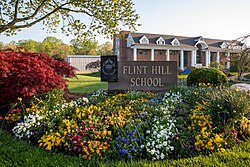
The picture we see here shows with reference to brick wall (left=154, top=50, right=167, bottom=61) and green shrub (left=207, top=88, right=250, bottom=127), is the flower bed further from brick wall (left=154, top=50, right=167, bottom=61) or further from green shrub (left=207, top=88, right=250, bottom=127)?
brick wall (left=154, top=50, right=167, bottom=61)

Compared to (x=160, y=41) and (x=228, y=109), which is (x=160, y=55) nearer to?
(x=160, y=41)

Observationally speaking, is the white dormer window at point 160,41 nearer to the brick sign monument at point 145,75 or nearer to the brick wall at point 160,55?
the brick wall at point 160,55

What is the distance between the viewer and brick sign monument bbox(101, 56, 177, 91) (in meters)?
7.37

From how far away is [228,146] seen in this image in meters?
3.56

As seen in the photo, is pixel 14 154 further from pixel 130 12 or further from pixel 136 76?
pixel 130 12

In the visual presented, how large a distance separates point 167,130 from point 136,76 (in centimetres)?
388

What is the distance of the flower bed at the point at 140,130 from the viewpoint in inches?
133

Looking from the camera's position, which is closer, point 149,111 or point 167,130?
point 167,130

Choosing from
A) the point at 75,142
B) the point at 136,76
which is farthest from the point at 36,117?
the point at 136,76

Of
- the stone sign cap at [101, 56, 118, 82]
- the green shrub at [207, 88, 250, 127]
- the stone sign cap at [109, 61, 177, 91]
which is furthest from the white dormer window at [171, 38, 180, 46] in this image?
the green shrub at [207, 88, 250, 127]

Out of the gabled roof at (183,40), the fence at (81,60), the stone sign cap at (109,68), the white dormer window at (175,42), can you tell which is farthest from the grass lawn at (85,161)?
the white dormer window at (175,42)

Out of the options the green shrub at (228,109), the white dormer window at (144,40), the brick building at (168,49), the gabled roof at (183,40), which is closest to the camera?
the green shrub at (228,109)

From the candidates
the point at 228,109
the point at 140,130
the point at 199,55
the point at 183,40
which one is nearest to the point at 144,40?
the point at 183,40

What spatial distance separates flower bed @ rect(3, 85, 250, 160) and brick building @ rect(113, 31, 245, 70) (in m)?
26.4
